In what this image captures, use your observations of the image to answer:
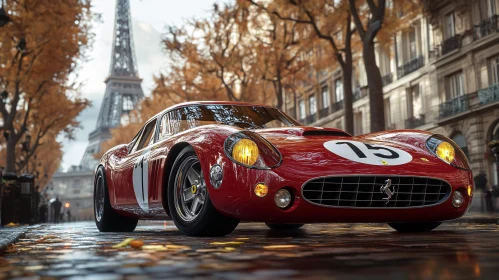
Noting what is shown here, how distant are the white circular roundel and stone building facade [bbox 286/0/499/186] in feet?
54.0

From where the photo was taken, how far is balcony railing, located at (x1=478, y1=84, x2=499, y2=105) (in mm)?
23500

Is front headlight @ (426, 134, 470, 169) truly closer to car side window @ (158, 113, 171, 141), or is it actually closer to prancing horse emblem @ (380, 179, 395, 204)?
prancing horse emblem @ (380, 179, 395, 204)

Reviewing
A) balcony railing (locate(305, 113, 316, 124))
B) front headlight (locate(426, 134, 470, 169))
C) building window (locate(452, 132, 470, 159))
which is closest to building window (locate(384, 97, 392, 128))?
building window (locate(452, 132, 470, 159))

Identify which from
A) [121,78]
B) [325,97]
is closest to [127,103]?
[121,78]

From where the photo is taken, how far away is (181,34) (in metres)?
26.3

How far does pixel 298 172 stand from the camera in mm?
4371

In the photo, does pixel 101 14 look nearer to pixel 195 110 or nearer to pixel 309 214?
pixel 195 110

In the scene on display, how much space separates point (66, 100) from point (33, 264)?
24.6m

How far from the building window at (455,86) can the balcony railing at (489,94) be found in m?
2.10

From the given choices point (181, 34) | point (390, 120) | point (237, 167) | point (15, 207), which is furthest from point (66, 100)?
point (237, 167)

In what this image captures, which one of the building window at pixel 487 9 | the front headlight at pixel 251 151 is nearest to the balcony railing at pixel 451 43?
the building window at pixel 487 9

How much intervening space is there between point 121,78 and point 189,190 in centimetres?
10182

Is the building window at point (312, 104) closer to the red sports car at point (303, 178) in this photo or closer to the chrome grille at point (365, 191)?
the red sports car at point (303, 178)

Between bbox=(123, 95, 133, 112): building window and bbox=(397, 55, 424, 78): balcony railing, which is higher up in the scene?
bbox=(123, 95, 133, 112): building window
